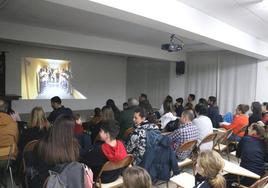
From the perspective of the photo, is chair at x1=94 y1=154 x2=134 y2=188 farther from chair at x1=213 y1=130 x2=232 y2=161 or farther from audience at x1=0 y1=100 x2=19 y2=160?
chair at x1=213 y1=130 x2=232 y2=161

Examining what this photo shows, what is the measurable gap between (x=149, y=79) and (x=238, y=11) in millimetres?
6209

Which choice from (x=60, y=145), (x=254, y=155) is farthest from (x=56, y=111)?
(x=254, y=155)

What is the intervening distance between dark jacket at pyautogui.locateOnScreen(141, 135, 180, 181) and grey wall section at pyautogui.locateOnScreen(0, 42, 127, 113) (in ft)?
18.1

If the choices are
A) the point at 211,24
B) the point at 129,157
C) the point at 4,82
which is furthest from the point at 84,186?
the point at 4,82

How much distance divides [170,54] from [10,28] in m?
4.71

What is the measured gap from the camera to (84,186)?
197 centimetres

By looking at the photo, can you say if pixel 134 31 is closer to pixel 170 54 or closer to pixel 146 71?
pixel 170 54

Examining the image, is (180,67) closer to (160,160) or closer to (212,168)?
(160,160)

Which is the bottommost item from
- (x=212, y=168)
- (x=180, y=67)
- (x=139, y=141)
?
(x=139, y=141)

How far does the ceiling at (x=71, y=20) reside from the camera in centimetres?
406

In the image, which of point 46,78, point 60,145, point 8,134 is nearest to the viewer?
point 60,145

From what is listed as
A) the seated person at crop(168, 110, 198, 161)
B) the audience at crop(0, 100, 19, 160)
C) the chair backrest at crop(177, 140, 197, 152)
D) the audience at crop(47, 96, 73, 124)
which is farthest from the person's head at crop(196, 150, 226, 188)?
the audience at crop(47, 96, 73, 124)

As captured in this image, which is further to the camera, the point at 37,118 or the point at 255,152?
the point at 37,118

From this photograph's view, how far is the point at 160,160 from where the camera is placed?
3.16m
